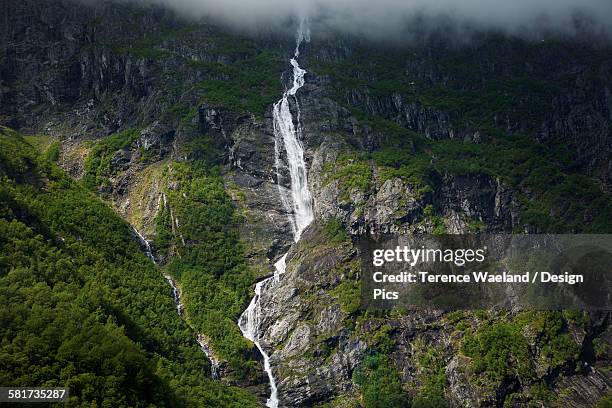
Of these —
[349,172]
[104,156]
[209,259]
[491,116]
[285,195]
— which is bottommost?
[209,259]

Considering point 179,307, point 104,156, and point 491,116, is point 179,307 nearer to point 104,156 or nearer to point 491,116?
point 104,156

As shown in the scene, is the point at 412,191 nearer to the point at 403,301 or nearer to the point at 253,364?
the point at 403,301

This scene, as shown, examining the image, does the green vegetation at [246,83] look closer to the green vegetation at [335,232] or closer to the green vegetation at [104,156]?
the green vegetation at [104,156]

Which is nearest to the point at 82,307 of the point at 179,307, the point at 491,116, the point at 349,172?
the point at 179,307

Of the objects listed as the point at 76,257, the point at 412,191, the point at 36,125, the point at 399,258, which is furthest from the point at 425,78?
the point at 76,257

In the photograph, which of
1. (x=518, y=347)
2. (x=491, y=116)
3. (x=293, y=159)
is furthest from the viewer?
(x=491, y=116)

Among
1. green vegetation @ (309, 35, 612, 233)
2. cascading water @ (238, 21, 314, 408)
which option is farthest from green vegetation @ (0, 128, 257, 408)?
green vegetation @ (309, 35, 612, 233)
